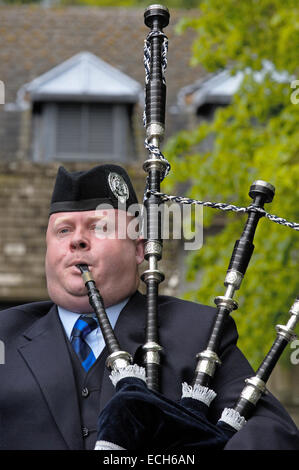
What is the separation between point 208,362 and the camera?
3381 mm

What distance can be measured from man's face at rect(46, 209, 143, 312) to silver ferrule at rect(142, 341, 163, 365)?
1.14 ft

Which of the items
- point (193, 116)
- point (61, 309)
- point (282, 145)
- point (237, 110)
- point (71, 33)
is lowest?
point (61, 309)

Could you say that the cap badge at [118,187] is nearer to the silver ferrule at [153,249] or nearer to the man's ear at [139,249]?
the man's ear at [139,249]

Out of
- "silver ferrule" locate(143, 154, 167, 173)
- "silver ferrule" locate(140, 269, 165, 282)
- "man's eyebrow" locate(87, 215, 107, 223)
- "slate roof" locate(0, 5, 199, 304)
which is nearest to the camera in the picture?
"silver ferrule" locate(140, 269, 165, 282)

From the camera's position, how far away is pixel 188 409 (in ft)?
10.3

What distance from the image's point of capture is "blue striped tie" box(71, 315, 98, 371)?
3.67m

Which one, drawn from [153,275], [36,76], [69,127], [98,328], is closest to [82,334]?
[98,328]

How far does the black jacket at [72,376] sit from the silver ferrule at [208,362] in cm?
12

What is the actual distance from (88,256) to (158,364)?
1.81ft

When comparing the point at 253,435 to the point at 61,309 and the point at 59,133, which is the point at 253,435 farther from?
the point at 59,133

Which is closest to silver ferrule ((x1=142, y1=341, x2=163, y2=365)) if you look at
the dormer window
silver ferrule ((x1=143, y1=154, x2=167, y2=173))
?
silver ferrule ((x1=143, y1=154, x2=167, y2=173))

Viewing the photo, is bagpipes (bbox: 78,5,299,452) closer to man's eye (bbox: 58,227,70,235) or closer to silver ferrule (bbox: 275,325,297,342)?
silver ferrule (bbox: 275,325,297,342)

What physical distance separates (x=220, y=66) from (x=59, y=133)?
5.03 meters
